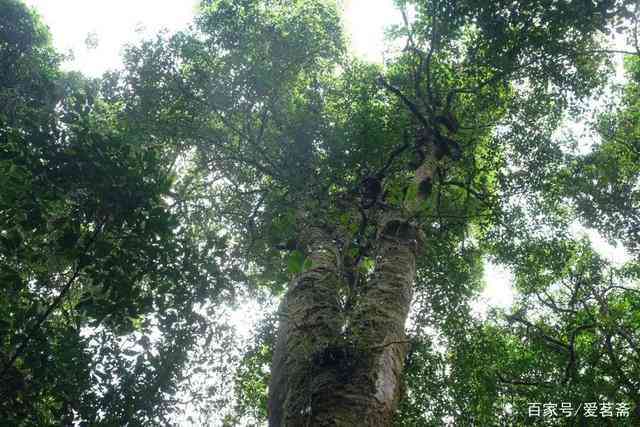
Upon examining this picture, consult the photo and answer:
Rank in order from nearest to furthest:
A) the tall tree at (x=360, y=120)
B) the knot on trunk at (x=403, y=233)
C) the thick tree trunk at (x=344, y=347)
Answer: the thick tree trunk at (x=344, y=347) < the knot on trunk at (x=403, y=233) < the tall tree at (x=360, y=120)

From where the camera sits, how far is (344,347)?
11.3 feet

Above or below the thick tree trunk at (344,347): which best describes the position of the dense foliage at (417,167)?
above

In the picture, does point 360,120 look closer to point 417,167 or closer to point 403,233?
point 417,167

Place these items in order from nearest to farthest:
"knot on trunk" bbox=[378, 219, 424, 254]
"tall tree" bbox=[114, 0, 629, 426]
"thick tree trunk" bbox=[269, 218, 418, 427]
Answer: "thick tree trunk" bbox=[269, 218, 418, 427] < "knot on trunk" bbox=[378, 219, 424, 254] < "tall tree" bbox=[114, 0, 629, 426]

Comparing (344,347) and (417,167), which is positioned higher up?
(417,167)

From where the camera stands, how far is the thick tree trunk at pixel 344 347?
314 centimetres

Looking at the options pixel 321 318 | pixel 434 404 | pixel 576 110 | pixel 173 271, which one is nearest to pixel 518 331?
pixel 434 404

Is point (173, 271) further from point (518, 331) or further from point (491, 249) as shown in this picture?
point (518, 331)

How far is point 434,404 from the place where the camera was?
838 cm

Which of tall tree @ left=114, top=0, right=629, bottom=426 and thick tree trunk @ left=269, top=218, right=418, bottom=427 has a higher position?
tall tree @ left=114, top=0, right=629, bottom=426

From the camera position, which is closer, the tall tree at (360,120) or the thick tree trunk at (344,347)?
the thick tree trunk at (344,347)

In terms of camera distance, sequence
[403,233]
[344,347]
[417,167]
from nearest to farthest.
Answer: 1. [344,347]
2. [403,233]
3. [417,167]

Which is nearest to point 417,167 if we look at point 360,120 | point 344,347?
point 360,120

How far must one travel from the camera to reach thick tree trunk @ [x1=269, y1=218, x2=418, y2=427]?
10.3 ft
